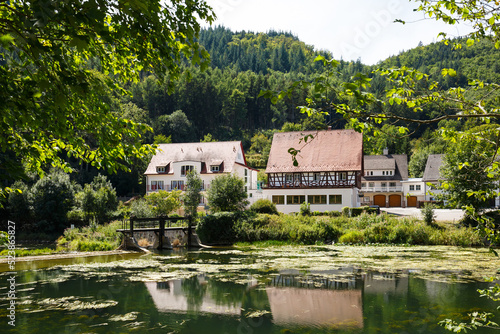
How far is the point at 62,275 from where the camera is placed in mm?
16719

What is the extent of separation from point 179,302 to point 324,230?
17.3m

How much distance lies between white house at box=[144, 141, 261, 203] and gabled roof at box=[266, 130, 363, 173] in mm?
6131

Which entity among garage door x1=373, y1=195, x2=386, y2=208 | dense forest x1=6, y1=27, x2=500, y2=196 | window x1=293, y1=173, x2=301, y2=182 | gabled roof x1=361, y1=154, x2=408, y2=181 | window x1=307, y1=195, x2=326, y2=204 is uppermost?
dense forest x1=6, y1=27, x2=500, y2=196

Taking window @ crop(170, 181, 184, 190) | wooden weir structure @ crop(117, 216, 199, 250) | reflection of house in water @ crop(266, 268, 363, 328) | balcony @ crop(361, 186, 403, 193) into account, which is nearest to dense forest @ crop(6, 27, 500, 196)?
window @ crop(170, 181, 184, 190)

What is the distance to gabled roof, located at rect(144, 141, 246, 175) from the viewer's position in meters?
52.2

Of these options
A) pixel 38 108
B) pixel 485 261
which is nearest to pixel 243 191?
pixel 485 261

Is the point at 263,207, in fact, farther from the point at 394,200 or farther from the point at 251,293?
the point at 394,200

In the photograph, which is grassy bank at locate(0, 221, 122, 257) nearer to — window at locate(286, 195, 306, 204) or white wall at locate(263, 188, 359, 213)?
white wall at locate(263, 188, 359, 213)

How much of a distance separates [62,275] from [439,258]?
1716 cm

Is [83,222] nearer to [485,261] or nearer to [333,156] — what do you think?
[333,156]

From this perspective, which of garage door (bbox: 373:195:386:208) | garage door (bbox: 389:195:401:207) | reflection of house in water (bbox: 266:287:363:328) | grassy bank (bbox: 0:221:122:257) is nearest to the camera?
reflection of house in water (bbox: 266:287:363:328)

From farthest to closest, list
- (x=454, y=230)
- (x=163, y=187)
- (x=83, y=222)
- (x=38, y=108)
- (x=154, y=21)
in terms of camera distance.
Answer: (x=163, y=187) → (x=83, y=222) → (x=454, y=230) → (x=38, y=108) → (x=154, y=21)

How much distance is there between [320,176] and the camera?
44594 mm

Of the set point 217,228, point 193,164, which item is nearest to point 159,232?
point 217,228
